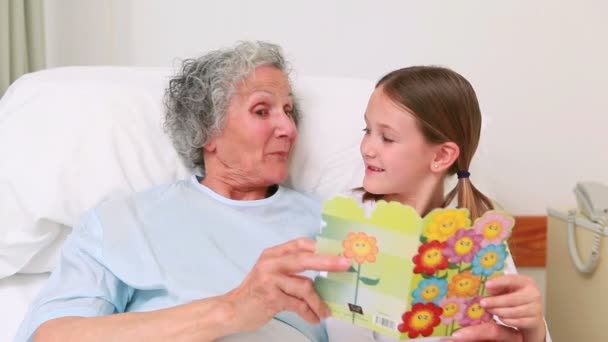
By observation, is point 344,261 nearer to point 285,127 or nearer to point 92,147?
point 285,127

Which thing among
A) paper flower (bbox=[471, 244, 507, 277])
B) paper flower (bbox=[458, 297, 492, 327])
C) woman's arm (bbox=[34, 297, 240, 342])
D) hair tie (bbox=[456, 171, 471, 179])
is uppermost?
hair tie (bbox=[456, 171, 471, 179])

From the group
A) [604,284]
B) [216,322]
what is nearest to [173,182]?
[216,322]

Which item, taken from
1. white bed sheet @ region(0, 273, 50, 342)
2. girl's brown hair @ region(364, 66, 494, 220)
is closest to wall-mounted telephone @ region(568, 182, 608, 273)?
girl's brown hair @ region(364, 66, 494, 220)

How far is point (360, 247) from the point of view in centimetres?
83

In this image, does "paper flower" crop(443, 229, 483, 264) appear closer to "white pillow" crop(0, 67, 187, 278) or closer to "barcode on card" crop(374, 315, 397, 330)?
"barcode on card" crop(374, 315, 397, 330)

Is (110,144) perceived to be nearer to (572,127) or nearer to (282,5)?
(282,5)

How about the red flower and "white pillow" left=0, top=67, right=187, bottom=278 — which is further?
"white pillow" left=0, top=67, right=187, bottom=278

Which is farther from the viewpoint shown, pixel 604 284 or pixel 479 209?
pixel 604 284

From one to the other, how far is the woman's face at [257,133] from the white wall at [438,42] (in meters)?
0.47

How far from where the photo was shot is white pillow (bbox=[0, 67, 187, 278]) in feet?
4.50

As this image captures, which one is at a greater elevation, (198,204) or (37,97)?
(37,97)

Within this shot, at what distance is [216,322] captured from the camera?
98cm

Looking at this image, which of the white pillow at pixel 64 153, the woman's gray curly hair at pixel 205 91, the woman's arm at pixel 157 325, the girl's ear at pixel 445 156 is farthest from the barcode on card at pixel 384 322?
the white pillow at pixel 64 153

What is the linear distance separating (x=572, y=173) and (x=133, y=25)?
54.9 inches
